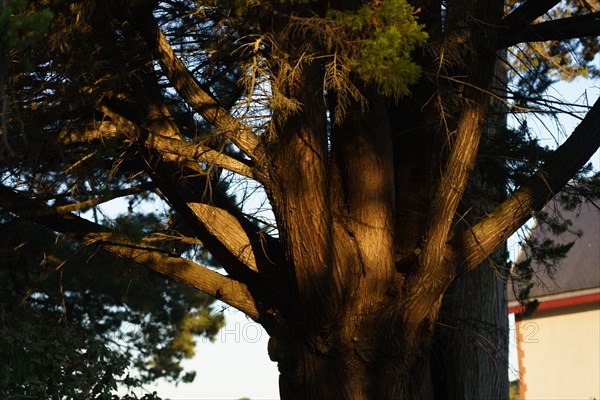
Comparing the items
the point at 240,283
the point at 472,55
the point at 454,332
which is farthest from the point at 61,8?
the point at 454,332

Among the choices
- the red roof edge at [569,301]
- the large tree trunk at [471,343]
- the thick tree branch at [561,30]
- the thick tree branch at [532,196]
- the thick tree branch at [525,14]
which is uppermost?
the red roof edge at [569,301]

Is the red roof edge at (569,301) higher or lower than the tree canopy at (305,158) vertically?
higher

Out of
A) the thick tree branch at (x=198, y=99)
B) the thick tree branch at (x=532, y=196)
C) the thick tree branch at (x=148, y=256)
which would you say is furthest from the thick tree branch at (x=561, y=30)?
the thick tree branch at (x=148, y=256)

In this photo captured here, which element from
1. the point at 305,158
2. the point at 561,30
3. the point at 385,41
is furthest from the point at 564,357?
the point at 385,41

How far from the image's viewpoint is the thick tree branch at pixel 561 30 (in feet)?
22.5

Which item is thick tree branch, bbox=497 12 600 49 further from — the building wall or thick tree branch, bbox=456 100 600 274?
the building wall

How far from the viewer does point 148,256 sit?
23.5ft

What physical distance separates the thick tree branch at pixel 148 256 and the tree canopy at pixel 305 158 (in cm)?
1

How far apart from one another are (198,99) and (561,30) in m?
2.89

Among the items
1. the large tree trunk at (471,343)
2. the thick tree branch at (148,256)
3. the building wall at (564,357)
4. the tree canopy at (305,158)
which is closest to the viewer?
the tree canopy at (305,158)

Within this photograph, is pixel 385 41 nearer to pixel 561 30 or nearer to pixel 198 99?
pixel 198 99

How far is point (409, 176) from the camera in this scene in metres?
7.58

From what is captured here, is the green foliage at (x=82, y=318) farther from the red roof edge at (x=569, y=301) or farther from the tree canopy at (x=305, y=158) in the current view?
the red roof edge at (x=569, y=301)

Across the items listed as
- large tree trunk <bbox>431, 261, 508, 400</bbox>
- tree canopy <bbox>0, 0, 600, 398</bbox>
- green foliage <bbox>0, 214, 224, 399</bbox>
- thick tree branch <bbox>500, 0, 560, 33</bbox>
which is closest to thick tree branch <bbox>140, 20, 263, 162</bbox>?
tree canopy <bbox>0, 0, 600, 398</bbox>
